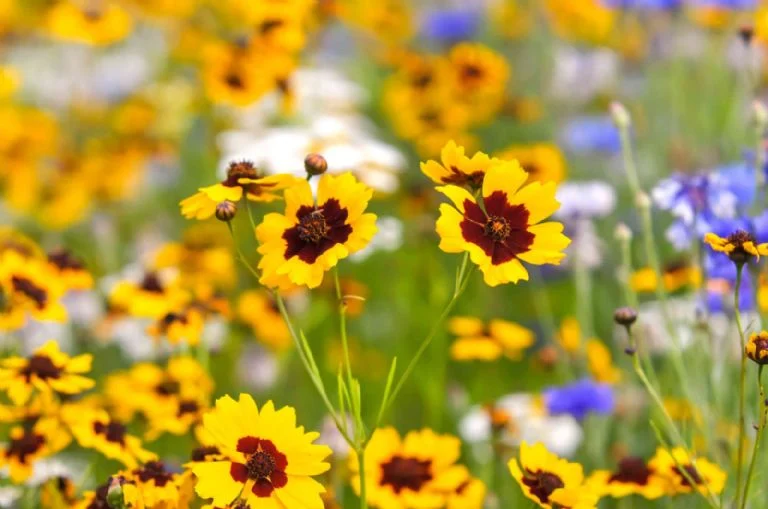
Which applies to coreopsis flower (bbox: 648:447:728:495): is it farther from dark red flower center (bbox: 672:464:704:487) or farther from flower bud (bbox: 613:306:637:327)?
flower bud (bbox: 613:306:637:327)

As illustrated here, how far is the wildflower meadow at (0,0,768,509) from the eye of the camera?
1304mm

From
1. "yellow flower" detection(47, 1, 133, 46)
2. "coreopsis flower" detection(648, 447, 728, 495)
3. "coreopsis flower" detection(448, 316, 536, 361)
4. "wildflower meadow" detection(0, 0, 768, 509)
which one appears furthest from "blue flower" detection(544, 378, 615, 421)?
"yellow flower" detection(47, 1, 133, 46)

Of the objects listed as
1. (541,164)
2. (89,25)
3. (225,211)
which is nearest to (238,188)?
(225,211)

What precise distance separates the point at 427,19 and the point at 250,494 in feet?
11.0

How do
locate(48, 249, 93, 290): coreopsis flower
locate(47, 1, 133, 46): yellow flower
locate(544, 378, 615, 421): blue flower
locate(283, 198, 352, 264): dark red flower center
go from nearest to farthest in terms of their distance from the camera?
locate(283, 198, 352, 264): dark red flower center
locate(48, 249, 93, 290): coreopsis flower
locate(544, 378, 615, 421): blue flower
locate(47, 1, 133, 46): yellow flower

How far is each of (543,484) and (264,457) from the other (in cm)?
35

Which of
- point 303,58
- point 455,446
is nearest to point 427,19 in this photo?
point 303,58

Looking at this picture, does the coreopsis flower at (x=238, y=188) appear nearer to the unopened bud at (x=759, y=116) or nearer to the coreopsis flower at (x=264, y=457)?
the coreopsis flower at (x=264, y=457)

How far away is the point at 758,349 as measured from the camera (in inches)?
47.1

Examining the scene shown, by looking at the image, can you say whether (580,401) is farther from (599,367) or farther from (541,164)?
(541,164)

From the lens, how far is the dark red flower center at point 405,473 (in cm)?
148

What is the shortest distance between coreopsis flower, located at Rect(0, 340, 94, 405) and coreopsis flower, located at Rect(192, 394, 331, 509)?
14.4 inches

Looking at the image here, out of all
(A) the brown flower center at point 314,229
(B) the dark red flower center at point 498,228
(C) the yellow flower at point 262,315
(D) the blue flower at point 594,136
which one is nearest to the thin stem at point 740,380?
(B) the dark red flower center at point 498,228

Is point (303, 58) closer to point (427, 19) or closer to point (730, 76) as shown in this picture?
point (427, 19)
